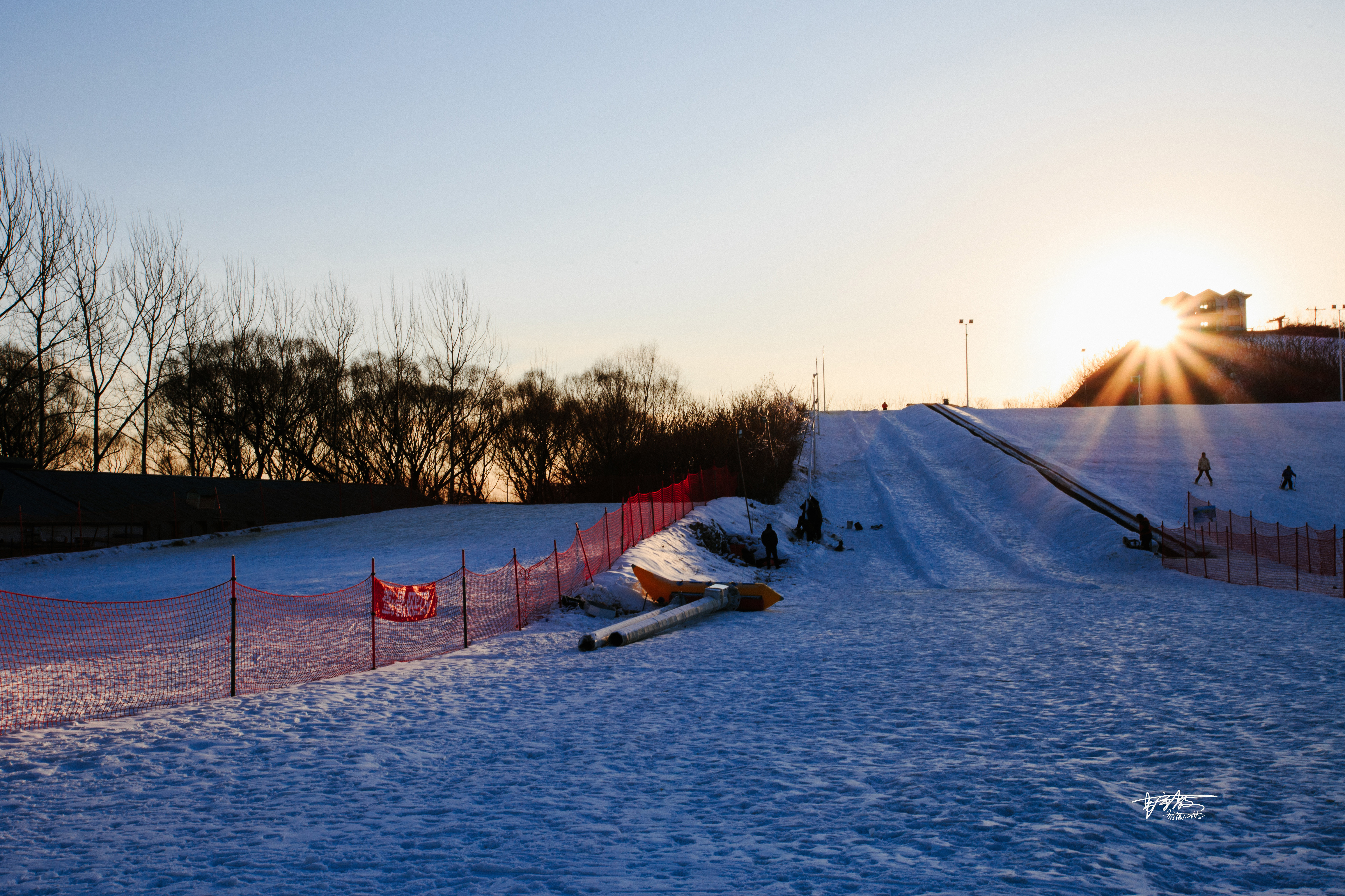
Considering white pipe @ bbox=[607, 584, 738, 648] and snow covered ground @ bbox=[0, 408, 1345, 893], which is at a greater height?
snow covered ground @ bbox=[0, 408, 1345, 893]

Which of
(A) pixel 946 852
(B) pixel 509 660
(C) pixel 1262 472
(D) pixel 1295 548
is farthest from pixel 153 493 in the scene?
(C) pixel 1262 472

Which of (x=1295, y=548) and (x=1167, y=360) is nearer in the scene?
(x=1295, y=548)

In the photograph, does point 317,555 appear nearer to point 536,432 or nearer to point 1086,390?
point 536,432

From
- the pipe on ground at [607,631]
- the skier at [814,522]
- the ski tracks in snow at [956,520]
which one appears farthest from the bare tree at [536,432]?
the pipe on ground at [607,631]

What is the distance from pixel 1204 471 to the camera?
3628 centimetres

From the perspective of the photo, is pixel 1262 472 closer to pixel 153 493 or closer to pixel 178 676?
pixel 178 676

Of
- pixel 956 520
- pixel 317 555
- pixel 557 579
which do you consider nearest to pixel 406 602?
pixel 557 579

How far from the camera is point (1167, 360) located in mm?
96125

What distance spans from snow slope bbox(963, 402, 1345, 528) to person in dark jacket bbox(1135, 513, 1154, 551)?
6.49 m

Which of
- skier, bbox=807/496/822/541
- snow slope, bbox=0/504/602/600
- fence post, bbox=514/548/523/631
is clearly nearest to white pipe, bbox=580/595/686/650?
fence post, bbox=514/548/523/631

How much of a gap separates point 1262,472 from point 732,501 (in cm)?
2465

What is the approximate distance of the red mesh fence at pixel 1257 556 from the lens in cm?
1970

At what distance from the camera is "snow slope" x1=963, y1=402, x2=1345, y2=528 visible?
3409 centimetres

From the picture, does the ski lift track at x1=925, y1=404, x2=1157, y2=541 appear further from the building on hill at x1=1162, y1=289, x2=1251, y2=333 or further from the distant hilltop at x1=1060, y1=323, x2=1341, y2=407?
the building on hill at x1=1162, y1=289, x2=1251, y2=333
